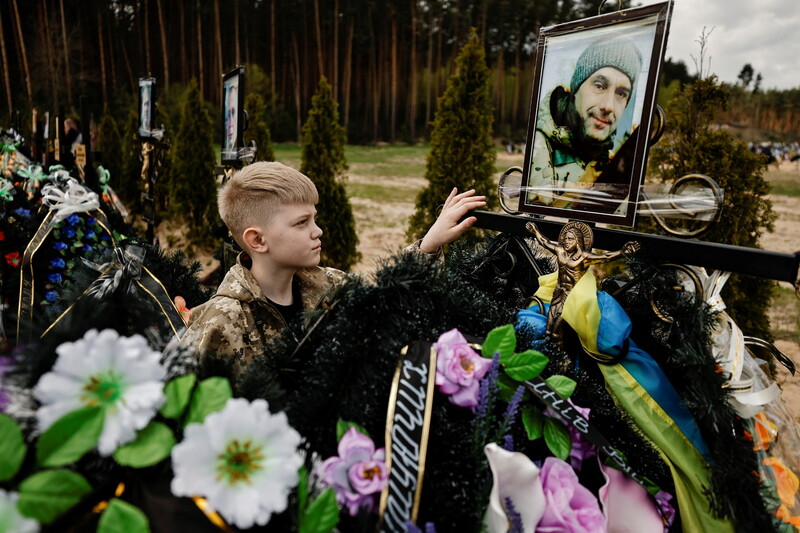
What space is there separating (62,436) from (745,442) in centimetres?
104

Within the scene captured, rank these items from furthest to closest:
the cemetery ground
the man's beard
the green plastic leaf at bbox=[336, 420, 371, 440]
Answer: the cemetery ground, the man's beard, the green plastic leaf at bbox=[336, 420, 371, 440]

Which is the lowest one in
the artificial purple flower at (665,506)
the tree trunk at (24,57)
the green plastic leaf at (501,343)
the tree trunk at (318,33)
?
the artificial purple flower at (665,506)

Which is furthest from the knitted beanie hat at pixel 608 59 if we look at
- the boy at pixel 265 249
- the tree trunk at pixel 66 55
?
the tree trunk at pixel 66 55

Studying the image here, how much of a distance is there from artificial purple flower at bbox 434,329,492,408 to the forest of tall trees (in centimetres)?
1827

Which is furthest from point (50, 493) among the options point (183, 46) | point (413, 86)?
point (413, 86)

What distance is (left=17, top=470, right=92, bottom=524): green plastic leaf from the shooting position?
52 centimetres

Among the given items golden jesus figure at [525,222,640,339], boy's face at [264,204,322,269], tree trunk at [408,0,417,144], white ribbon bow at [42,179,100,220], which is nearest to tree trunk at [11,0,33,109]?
tree trunk at [408,0,417,144]

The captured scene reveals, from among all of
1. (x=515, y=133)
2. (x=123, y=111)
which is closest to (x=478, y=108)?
(x=123, y=111)

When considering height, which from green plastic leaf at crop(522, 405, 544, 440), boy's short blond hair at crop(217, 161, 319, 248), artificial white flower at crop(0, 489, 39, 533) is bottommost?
green plastic leaf at crop(522, 405, 544, 440)

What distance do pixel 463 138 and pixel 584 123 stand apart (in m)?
4.14

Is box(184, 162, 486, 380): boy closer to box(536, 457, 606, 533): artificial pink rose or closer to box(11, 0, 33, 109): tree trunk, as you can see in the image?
box(536, 457, 606, 533): artificial pink rose

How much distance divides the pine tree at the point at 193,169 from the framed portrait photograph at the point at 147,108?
352 centimetres

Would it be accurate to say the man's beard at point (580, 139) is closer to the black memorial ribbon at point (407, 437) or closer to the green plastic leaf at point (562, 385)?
the green plastic leaf at point (562, 385)

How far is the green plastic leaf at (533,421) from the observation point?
2.88 feet
